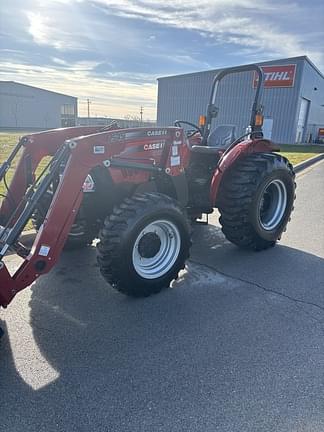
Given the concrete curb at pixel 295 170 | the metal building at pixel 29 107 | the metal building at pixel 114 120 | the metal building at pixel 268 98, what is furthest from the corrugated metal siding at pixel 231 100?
the metal building at pixel 29 107

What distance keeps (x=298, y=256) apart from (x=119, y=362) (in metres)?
2.91

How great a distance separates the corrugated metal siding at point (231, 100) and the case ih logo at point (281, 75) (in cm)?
26

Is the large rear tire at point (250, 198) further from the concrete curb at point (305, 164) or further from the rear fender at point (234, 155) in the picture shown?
the concrete curb at point (305, 164)

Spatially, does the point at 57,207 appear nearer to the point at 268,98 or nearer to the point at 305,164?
the point at 305,164

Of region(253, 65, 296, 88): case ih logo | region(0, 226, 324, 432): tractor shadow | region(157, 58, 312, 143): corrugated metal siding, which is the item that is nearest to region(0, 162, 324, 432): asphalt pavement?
region(0, 226, 324, 432): tractor shadow

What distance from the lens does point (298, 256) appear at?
4.57 metres

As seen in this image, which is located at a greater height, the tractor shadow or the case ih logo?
the case ih logo

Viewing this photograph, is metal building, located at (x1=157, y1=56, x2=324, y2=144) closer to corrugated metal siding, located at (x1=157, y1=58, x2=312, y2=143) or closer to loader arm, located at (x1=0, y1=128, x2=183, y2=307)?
corrugated metal siding, located at (x1=157, y1=58, x2=312, y2=143)

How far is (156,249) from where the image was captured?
11.6 feet

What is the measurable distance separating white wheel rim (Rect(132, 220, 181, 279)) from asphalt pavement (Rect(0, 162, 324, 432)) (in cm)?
27

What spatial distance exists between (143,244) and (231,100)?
79.2 feet

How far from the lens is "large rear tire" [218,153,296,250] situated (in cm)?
435

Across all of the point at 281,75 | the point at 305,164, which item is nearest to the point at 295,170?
the point at 305,164

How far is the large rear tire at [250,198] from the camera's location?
435 cm
